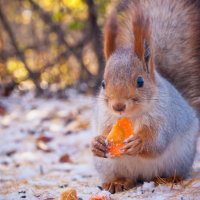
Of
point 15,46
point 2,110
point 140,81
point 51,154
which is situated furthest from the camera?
point 15,46

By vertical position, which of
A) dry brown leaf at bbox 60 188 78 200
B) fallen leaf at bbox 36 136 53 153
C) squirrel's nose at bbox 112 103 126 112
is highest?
fallen leaf at bbox 36 136 53 153

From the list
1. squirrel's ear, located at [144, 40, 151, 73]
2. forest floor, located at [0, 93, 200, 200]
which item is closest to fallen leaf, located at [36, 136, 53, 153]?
forest floor, located at [0, 93, 200, 200]

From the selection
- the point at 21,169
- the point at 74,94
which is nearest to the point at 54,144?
the point at 21,169

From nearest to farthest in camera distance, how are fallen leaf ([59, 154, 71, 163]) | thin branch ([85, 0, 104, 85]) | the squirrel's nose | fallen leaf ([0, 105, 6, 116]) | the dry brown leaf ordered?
the squirrel's nose < the dry brown leaf < fallen leaf ([59, 154, 71, 163]) < thin branch ([85, 0, 104, 85]) < fallen leaf ([0, 105, 6, 116])

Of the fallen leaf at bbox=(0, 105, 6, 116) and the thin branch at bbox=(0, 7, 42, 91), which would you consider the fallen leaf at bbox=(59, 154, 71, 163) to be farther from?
the thin branch at bbox=(0, 7, 42, 91)

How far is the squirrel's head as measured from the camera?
1.74 metres

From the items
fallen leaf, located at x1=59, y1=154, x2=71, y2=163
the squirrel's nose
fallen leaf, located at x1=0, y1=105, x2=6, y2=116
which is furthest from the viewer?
fallen leaf, located at x1=0, y1=105, x2=6, y2=116

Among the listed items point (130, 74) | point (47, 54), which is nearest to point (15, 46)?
point (47, 54)

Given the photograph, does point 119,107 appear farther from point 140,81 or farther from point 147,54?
point 147,54

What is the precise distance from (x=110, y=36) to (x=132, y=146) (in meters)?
0.45

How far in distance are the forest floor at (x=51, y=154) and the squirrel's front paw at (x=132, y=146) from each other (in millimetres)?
161

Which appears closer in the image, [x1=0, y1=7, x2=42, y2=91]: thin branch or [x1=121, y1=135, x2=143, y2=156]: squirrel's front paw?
[x1=121, y1=135, x2=143, y2=156]: squirrel's front paw

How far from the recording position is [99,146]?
192cm

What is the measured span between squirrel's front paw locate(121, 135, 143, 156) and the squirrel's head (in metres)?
0.12
